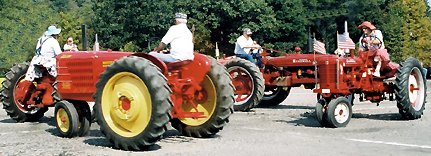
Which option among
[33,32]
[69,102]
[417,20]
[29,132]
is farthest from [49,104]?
[417,20]

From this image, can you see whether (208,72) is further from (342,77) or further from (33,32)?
(33,32)

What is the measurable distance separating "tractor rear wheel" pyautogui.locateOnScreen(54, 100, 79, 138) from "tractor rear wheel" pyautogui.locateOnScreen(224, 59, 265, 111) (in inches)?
206

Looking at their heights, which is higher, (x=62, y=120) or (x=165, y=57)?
(x=165, y=57)

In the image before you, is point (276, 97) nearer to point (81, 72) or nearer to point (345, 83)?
point (345, 83)

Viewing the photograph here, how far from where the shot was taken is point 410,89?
1118 cm

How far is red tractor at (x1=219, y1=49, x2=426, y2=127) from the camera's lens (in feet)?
32.0

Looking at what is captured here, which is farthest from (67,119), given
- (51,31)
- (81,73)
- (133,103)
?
(51,31)

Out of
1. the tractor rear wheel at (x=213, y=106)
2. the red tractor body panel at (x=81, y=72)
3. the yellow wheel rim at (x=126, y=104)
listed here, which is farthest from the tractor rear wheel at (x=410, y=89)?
the yellow wheel rim at (x=126, y=104)

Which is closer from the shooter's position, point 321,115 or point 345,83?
point 321,115

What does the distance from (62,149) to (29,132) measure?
2.36 meters

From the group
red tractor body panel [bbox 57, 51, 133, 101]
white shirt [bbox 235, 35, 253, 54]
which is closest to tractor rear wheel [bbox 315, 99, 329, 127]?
red tractor body panel [bbox 57, 51, 133, 101]

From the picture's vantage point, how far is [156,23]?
51.0 m

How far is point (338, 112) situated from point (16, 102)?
647 cm

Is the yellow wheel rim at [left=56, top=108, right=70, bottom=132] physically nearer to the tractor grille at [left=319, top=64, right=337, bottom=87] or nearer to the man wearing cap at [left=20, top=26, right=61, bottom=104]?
the man wearing cap at [left=20, top=26, right=61, bottom=104]
